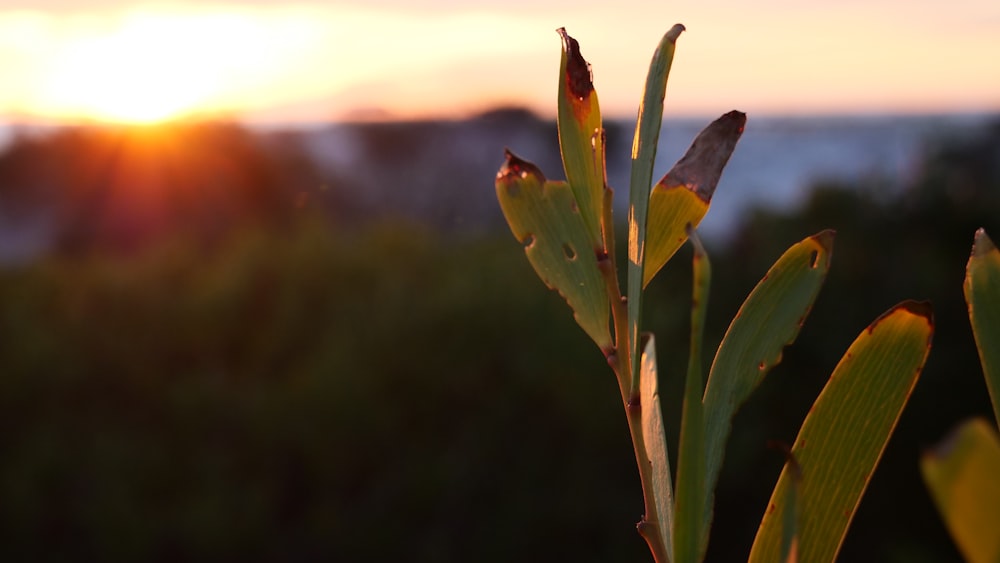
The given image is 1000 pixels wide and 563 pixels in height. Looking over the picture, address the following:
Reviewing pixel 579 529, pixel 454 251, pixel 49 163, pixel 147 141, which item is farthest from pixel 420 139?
pixel 579 529

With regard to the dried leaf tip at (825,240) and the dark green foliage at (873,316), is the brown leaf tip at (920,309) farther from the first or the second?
the dark green foliage at (873,316)

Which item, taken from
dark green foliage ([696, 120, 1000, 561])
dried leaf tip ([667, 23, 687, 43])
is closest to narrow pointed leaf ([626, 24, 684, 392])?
dried leaf tip ([667, 23, 687, 43])

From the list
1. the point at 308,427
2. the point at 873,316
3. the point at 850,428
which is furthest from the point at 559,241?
the point at 873,316

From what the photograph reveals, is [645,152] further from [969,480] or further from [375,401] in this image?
[375,401]

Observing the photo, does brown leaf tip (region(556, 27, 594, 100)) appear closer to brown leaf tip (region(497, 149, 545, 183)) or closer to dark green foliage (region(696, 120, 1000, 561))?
brown leaf tip (region(497, 149, 545, 183))

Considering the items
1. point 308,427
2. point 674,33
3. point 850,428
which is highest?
point 674,33

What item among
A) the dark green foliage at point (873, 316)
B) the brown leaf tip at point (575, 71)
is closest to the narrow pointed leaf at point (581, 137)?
the brown leaf tip at point (575, 71)
